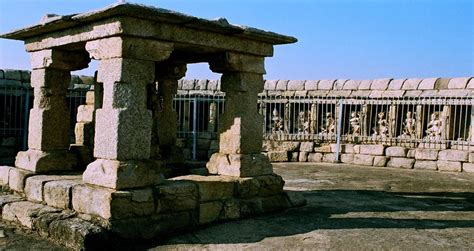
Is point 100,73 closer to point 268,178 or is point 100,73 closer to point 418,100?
point 268,178

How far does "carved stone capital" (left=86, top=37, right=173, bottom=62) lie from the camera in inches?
187

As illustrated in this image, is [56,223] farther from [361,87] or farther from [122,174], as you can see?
[361,87]

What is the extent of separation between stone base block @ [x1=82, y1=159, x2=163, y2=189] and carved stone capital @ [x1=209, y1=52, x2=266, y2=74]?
1.69 meters

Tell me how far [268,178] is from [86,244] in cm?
263

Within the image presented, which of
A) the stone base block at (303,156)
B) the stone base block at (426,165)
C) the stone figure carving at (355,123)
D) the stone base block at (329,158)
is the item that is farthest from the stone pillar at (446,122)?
the stone base block at (303,156)

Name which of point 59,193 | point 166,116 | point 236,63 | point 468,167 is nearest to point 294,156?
point 468,167

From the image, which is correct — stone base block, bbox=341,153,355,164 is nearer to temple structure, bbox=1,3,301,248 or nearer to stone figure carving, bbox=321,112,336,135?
stone figure carving, bbox=321,112,336,135

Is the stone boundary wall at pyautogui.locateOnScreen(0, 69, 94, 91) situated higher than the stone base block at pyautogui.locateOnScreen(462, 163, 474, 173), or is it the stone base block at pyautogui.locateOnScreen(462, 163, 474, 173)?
the stone boundary wall at pyautogui.locateOnScreen(0, 69, 94, 91)

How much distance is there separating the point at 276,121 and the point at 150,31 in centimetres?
905

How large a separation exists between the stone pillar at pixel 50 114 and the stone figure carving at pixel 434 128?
913 cm

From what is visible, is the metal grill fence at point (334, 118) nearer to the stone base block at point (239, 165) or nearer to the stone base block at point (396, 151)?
the stone base block at point (396, 151)

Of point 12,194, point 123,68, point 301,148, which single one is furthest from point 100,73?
point 301,148

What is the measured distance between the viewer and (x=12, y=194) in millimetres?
6105

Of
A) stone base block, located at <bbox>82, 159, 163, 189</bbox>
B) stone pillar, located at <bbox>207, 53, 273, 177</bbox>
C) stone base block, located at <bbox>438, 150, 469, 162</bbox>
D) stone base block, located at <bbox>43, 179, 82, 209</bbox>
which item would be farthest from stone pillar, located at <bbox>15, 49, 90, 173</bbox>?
stone base block, located at <bbox>438, 150, 469, 162</bbox>
